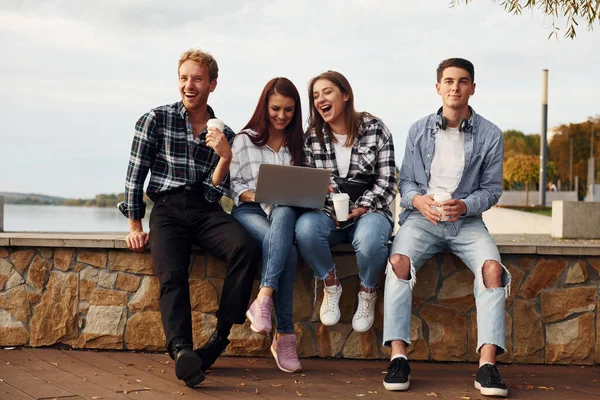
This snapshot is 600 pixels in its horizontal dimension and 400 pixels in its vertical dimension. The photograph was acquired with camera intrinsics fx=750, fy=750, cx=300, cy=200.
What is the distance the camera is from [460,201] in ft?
15.1

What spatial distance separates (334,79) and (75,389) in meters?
2.53

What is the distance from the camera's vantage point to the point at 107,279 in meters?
5.17

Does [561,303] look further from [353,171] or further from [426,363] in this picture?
[353,171]

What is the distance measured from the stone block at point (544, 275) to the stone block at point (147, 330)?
8.14 ft

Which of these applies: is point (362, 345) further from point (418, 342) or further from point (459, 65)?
point (459, 65)

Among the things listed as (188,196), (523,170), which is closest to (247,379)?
(188,196)

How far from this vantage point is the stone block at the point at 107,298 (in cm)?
516

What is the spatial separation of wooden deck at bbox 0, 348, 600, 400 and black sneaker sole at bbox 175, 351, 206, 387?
0.08 metres

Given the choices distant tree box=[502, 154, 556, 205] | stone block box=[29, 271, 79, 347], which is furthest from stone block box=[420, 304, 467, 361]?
distant tree box=[502, 154, 556, 205]

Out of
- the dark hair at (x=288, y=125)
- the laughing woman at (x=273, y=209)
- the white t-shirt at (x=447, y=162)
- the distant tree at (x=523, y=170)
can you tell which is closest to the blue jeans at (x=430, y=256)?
the white t-shirt at (x=447, y=162)

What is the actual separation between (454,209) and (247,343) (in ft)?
5.55

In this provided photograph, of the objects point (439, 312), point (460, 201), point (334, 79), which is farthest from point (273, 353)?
point (334, 79)

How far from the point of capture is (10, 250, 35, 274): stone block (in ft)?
17.2

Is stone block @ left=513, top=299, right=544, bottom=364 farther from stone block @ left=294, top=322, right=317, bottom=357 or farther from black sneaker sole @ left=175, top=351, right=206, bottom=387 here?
black sneaker sole @ left=175, top=351, right=206, bottom=387
